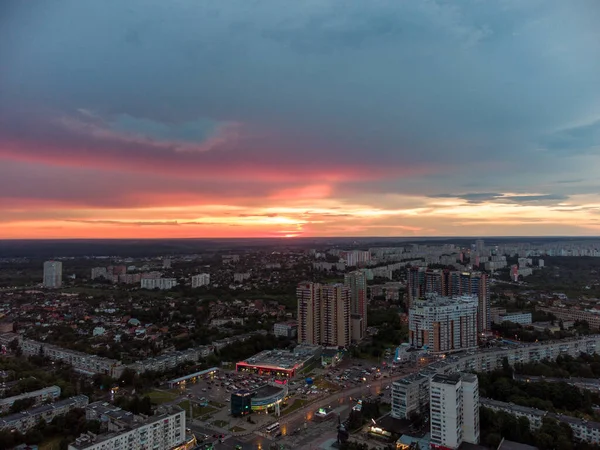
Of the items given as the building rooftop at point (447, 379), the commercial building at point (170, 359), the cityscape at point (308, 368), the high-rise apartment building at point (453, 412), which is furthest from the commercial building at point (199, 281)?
the high-rise apartment building at point (453, 412)

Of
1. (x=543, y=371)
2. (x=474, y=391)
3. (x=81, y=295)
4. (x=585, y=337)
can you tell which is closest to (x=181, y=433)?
(x=474, y=391)

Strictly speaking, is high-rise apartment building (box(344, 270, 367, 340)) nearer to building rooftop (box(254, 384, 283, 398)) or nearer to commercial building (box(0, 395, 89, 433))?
building rooftop (box(254, 384, 283, 398))

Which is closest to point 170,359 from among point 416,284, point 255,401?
point 255,401

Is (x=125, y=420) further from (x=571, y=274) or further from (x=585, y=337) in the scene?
(x=571, y=274)

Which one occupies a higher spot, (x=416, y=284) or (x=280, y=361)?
(x=416, y=284)

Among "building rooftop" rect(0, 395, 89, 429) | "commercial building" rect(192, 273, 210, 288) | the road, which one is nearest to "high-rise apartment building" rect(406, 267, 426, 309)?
the road

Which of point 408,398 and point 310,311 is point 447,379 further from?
point 310,311
